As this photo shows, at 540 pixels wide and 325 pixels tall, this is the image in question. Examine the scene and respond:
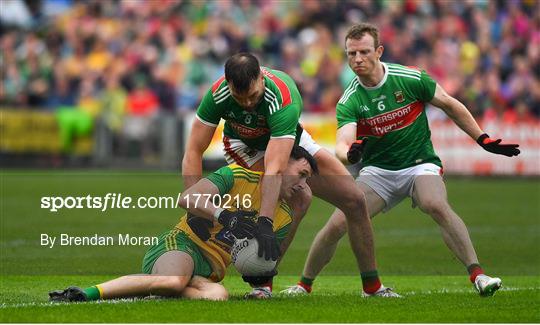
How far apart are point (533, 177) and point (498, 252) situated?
1108cm

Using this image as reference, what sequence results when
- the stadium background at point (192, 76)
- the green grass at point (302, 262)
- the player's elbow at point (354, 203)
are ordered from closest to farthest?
the green grass at point (302, 262), the player's elbow at point (354, 203), the stadium background at point (192, 76)

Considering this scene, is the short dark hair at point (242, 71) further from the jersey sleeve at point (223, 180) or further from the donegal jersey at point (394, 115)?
the donegal jersey at point (394, 115)

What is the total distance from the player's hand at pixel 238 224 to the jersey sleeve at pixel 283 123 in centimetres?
69

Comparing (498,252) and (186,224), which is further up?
(186,224)

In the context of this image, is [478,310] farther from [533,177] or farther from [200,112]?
[533,177]

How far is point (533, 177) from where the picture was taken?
82.3 ft

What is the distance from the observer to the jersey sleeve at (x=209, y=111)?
9695 millimetres

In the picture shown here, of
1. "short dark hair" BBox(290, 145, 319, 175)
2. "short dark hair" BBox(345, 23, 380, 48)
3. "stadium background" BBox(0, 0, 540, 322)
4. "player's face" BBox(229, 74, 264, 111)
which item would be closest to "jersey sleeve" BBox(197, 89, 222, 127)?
"player's face" BBox(229, 74, 264, 111)

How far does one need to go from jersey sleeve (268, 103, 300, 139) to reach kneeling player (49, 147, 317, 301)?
40 centimetres

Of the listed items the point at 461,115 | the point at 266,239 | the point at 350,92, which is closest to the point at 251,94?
the point at 266,239

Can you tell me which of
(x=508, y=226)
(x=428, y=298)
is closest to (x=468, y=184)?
(x=508, y=226)

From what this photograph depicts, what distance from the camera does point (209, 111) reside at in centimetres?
976

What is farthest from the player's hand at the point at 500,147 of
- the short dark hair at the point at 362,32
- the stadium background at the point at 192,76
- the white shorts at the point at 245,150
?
the stadium background at the point at 192,76

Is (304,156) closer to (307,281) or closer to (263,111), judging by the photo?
(263,111)
